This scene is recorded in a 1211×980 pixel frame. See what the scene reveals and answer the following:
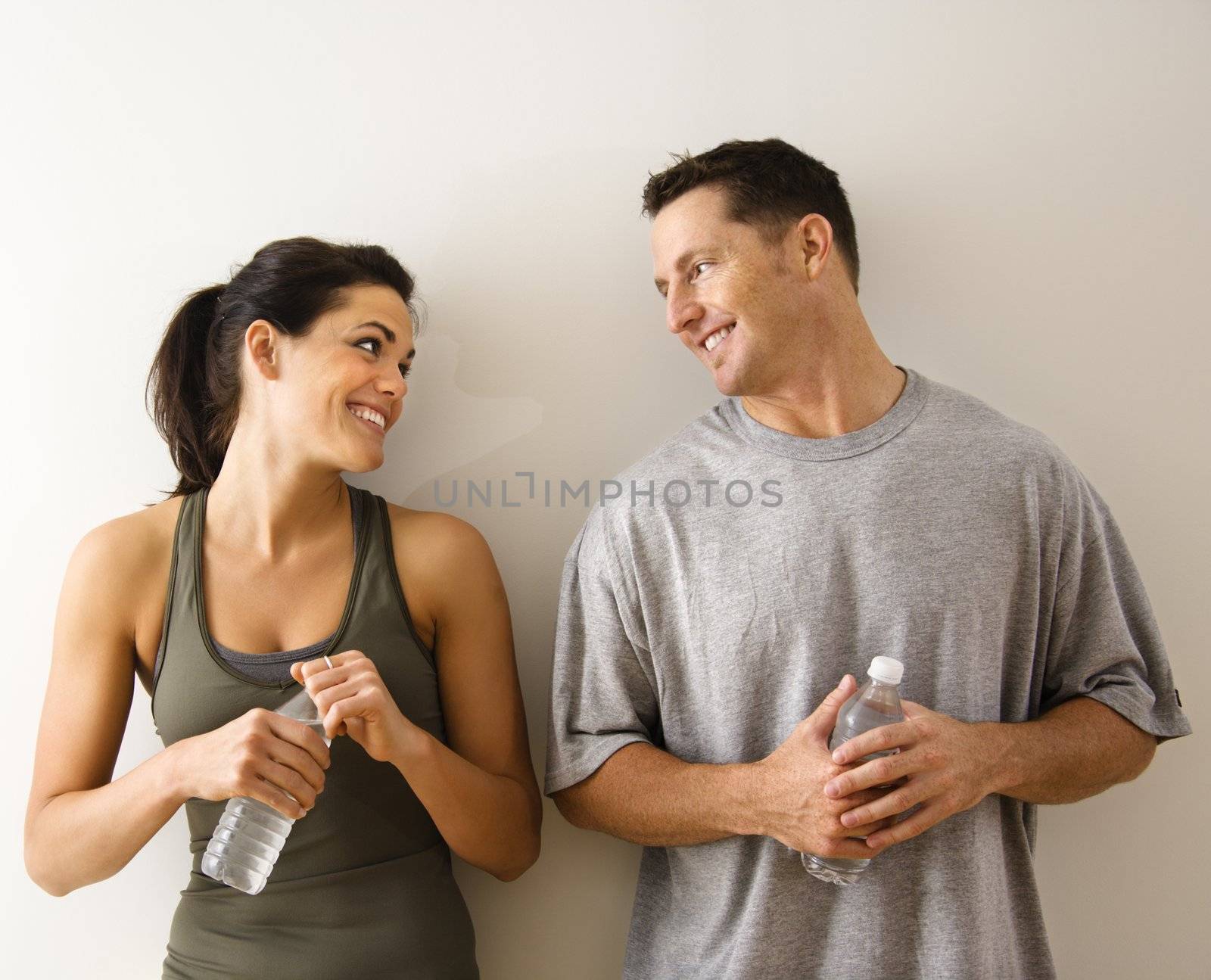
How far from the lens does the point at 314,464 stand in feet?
4.09

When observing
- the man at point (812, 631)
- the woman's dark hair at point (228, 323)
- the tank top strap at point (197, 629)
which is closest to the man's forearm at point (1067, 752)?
the man at point (812, 631)

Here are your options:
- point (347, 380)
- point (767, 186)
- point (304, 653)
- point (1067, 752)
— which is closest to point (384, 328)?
point (347, 380)

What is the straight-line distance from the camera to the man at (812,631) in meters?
1.13

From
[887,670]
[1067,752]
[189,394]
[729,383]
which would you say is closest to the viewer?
[887,670]

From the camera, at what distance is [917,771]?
1041 millimetres

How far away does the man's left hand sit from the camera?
1019 mm

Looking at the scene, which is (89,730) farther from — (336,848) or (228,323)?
(228,323)

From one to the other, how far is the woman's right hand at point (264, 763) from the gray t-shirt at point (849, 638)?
0.34 metres

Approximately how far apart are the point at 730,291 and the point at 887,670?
55 cm

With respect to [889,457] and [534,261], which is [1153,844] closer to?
[889,457]

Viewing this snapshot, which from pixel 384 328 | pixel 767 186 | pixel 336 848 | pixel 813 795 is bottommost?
Answer: pixel 336 848

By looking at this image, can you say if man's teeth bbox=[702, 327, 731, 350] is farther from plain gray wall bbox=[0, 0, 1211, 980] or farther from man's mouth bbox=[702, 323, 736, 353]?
plain gray wall bbox=[0, 0, 1211, 980]

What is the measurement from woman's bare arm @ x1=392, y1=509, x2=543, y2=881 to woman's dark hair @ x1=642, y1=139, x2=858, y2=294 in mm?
598

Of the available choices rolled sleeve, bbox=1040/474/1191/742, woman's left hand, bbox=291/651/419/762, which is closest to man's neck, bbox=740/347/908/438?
rolled sleeve, bbox=1040/474/1191/742
